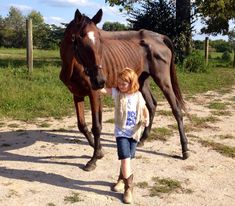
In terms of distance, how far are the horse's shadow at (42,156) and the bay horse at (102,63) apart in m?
0.46

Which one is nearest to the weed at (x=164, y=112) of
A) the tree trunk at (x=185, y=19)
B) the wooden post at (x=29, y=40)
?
the wooden post at (x=29, y=40)

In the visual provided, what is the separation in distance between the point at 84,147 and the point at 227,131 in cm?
292

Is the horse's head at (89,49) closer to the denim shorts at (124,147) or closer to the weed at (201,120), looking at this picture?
the denim shorts at (124,147)

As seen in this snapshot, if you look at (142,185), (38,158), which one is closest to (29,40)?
(38,158)

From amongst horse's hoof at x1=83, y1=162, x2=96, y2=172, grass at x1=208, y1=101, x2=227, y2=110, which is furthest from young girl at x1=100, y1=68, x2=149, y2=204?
grass at x1=208, y1=101, x2=227, y2=110

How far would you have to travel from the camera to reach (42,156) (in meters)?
5.79

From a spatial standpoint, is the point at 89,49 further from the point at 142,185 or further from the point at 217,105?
the point at 217,105

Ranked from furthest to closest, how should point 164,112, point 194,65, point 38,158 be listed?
point 194,65, point 164,112, point 38,158

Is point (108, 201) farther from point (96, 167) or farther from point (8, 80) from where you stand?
point (8, 80)

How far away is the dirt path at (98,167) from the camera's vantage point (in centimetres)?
441

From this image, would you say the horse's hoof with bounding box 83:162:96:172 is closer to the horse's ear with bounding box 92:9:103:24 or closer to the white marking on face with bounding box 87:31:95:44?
the white marking on face with bounding box 87:31:95:44

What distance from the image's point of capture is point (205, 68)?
18391 mm

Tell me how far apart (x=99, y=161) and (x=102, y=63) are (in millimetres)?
1332

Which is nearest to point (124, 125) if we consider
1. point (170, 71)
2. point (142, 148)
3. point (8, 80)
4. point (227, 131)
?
point (142, 148)
